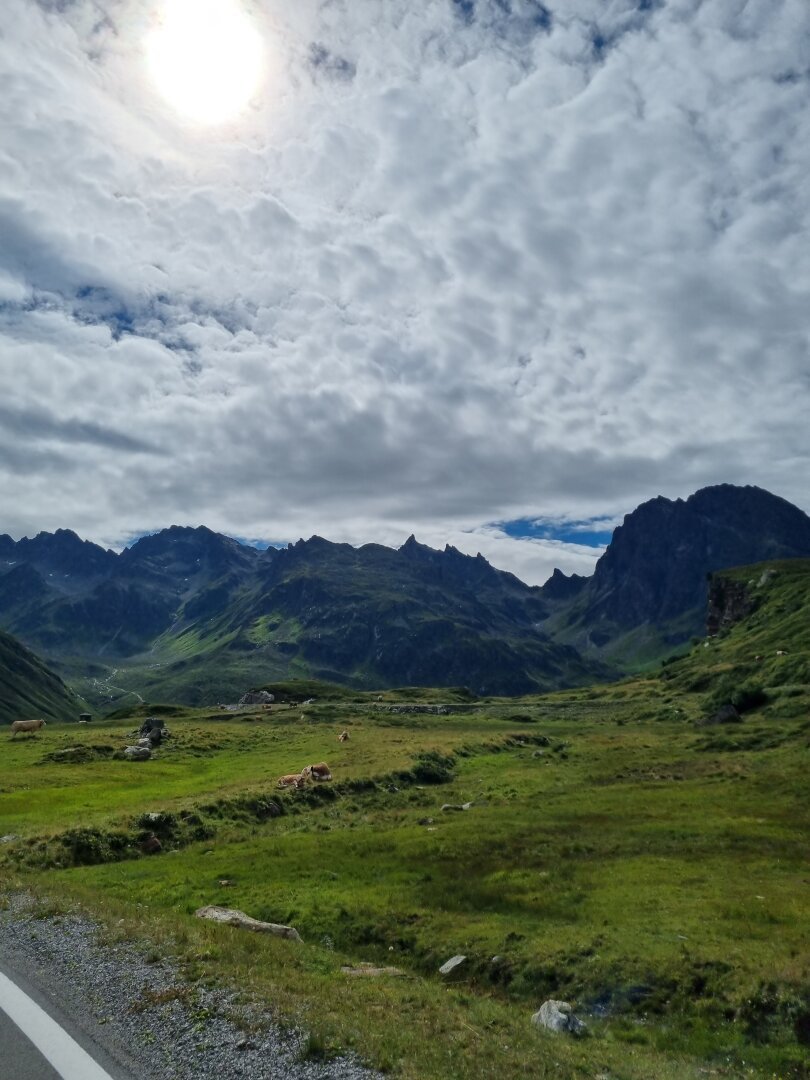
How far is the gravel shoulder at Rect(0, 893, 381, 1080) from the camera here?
12078 mm

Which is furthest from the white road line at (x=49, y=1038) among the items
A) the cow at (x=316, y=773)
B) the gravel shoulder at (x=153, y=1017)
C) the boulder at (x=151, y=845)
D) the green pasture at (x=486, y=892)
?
the cow at (x=316, y=773)

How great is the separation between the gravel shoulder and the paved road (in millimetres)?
199

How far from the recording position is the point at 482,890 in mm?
31344

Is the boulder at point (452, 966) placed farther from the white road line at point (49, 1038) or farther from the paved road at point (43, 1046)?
the white road line at point (49, 1038)

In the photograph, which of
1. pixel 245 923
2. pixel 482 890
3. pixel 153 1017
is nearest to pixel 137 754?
pixel 482 890

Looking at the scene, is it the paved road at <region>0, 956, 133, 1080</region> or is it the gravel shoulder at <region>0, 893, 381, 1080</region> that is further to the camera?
the gravel shoulder at <region>0, 893, 381, 1080</region>

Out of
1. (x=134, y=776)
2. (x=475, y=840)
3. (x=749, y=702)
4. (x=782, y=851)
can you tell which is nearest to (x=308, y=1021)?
(x=475, y=840)

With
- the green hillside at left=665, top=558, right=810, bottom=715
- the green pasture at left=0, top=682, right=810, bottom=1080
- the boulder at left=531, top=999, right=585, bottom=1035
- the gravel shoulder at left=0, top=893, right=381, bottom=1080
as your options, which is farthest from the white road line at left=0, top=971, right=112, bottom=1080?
the green hillside at left=665, top=558, right=810, bottom=715

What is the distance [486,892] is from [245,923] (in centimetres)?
1157

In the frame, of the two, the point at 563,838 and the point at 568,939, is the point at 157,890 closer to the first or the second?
the point at 568,939

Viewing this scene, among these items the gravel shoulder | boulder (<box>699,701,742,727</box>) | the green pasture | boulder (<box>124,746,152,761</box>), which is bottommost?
boulder (<box>124,746,152,761</box>)

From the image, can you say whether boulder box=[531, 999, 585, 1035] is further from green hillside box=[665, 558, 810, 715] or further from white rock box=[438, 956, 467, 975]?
green hillside box=[665, 558, 810, 715]

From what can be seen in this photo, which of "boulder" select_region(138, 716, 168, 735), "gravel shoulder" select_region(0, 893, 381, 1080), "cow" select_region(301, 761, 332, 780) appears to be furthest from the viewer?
"boulder" select_region(138, 716, 168, 735)

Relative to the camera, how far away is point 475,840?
3956 centimetres
